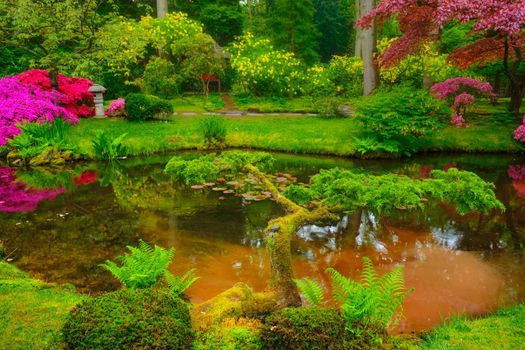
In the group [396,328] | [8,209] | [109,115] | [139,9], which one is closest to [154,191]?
[8,209]

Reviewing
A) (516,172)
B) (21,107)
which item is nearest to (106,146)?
(21,107)

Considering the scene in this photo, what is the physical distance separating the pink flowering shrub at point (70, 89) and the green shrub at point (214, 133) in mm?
5722

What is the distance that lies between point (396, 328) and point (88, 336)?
320cm

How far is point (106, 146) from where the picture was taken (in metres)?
13.0

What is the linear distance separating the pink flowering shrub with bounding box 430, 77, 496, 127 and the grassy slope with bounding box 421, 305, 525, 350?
1042cm

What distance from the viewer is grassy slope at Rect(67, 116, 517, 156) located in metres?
13.9

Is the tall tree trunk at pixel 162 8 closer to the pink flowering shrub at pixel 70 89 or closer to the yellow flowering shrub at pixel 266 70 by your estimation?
the yellow flowering shrub at pixel 266 70

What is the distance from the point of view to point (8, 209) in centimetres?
896

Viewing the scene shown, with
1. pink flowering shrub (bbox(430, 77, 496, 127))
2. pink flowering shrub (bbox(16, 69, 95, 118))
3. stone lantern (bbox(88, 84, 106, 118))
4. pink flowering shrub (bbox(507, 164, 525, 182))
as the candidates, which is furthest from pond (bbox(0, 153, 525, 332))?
stone lantern (bbox(88, 84, 106, 118))

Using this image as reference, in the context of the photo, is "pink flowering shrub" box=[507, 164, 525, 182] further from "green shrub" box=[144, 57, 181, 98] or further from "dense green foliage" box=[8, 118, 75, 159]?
"green shrub" box=[144, 57, 181, 98]

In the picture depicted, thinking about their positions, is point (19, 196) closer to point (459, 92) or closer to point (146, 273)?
point (146, 273)

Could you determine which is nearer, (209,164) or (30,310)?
(30,310)

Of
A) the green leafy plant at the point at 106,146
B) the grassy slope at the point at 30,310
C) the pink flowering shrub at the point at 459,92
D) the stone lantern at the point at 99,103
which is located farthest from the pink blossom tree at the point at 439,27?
the grassy slope at the point at 30,310

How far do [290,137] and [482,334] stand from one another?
10.8 metres
